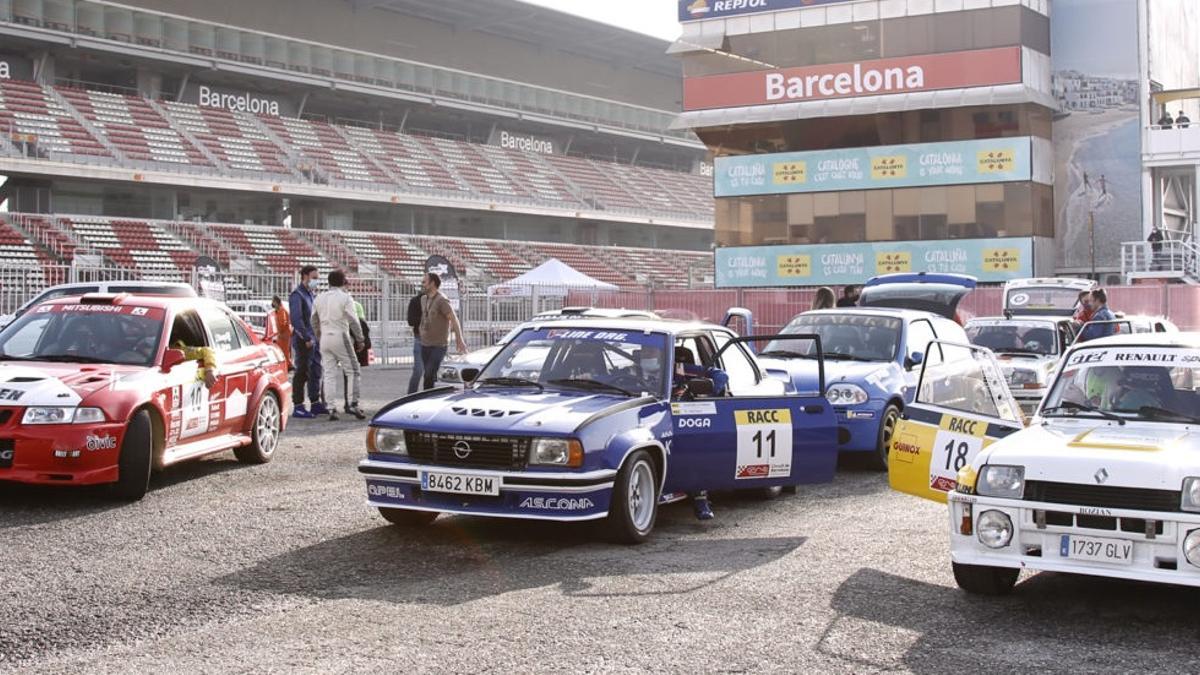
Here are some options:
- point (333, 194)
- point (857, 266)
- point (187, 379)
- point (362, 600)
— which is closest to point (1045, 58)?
point (857, 266)

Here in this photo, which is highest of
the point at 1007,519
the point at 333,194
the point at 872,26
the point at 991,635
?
the point at 872,26

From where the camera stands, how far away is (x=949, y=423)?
745 cm

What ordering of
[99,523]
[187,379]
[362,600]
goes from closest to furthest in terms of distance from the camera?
[362,600] → [99,523] → [187,379]

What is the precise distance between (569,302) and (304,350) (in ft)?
52.4

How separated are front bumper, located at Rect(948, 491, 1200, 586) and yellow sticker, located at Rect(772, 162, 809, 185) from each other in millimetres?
37204

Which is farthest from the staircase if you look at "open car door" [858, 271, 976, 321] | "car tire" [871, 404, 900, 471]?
"car tire" [871, 404, 900, 471]

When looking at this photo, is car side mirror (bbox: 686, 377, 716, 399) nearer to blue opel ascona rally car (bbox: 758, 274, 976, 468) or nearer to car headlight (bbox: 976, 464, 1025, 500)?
blue opel ascona rally car (bbox: 758, 274, 976, 468)

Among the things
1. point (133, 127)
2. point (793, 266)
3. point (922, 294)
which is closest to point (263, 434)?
point (922, 294)

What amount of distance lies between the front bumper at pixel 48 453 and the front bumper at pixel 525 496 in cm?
247

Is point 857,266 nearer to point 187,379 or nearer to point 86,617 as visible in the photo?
point 187,379

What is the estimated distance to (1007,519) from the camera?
20.1 feet

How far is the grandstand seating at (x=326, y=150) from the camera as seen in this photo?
2037 inches

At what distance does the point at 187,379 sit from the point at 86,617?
4.45 metres

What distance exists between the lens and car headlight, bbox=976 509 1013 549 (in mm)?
6133
